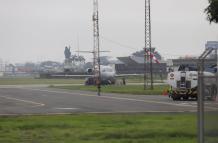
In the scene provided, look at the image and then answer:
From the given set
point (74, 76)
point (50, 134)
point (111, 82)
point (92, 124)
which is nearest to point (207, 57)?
point (50, 134)

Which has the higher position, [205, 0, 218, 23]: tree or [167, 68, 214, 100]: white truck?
[205, 0, 218, 23]: tree

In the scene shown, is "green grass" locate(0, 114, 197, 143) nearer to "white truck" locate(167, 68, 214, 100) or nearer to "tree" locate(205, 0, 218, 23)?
"tree" locate(205, 0, 218, 23)

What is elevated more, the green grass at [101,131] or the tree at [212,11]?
the tree at [212,11]

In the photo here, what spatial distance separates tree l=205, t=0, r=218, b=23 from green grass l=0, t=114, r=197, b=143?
4118 mm

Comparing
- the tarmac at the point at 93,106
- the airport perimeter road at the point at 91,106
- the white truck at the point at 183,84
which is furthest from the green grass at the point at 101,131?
the white truck at the point at 183,84

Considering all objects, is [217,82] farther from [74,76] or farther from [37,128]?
[74,76]

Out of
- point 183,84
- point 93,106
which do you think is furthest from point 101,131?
point 183,84

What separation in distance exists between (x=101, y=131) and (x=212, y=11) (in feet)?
24.8

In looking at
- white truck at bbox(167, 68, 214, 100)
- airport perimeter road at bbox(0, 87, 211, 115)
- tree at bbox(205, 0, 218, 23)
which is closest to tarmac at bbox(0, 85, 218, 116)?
airport perimeter road at bbox(0, 87, 211, 115)

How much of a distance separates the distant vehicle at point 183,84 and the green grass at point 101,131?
1902 centimetres

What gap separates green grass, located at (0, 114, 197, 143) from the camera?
17.0m

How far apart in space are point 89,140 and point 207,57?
7.36 metres

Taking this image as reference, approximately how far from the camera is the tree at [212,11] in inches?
920

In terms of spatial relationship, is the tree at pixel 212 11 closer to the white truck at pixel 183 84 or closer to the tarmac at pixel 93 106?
the tarmac at pixel 93 106
